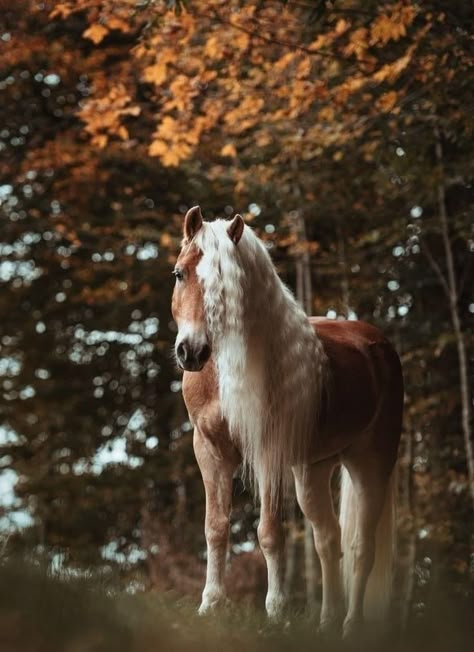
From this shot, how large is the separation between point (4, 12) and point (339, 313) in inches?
211

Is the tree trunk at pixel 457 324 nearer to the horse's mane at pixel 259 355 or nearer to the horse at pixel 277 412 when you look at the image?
the horse at pixel 277 412

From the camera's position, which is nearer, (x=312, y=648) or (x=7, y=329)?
(x=312, y=648)

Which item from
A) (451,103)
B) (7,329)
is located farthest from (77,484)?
(451,103)

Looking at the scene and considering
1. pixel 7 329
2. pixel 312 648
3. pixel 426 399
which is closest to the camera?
pixel 312 648

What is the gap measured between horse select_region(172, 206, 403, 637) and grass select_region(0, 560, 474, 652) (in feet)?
1.66

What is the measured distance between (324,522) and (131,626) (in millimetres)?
2646

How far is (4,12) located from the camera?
13.2 metres

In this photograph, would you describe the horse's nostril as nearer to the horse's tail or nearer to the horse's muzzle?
the horse's muzzle

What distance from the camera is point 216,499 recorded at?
5453 mm

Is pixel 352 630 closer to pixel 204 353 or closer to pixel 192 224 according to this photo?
pixel 204 353

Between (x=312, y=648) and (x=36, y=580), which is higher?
(x=36, y=580)

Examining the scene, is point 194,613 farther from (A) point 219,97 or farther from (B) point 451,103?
(A) point 219,97

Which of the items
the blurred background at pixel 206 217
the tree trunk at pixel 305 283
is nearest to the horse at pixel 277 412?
the blurred background at pixel 206 217

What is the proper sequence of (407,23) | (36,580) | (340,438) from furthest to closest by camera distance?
1. (407,23)
2. (340,438)
3. (36,580)
